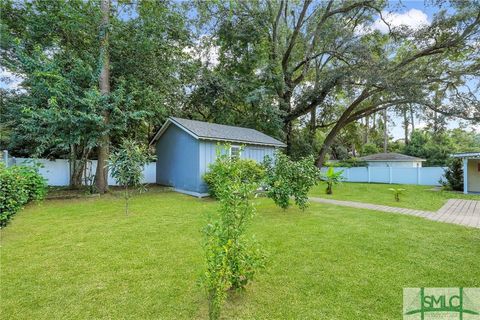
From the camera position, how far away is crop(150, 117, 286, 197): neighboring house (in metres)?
11.1

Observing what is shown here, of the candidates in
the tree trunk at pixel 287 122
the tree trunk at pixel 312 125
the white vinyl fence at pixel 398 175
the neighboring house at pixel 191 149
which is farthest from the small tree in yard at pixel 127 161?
the tree trunk at pixel 312 125

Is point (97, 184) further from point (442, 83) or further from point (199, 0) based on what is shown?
point (442, 83)

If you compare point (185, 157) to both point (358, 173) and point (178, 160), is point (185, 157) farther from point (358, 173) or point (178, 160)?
point (358, 173)

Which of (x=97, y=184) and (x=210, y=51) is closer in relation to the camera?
(x=97, y=184)

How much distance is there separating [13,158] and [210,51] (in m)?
14.4

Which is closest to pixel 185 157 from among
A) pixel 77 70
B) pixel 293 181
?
pixel 77 70

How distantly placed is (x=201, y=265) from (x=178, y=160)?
8.98m

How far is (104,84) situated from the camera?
36.8 ft

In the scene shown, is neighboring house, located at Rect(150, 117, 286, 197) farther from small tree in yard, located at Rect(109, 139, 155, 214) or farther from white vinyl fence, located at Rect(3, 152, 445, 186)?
small tree in yard, located at Rect(109, 139, 155, 214)

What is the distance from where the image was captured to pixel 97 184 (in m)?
11.5

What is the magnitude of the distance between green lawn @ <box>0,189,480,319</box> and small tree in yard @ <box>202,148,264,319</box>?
37cm

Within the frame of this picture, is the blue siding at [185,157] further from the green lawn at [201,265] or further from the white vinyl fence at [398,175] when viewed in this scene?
the white vinyl fence at [398,175]

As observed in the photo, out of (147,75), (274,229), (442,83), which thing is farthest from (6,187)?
(442,83)

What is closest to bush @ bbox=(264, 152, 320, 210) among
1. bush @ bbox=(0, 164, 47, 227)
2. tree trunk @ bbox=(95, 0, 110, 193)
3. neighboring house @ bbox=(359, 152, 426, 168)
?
bush @ bbox=(0, 164, 47, 227)
